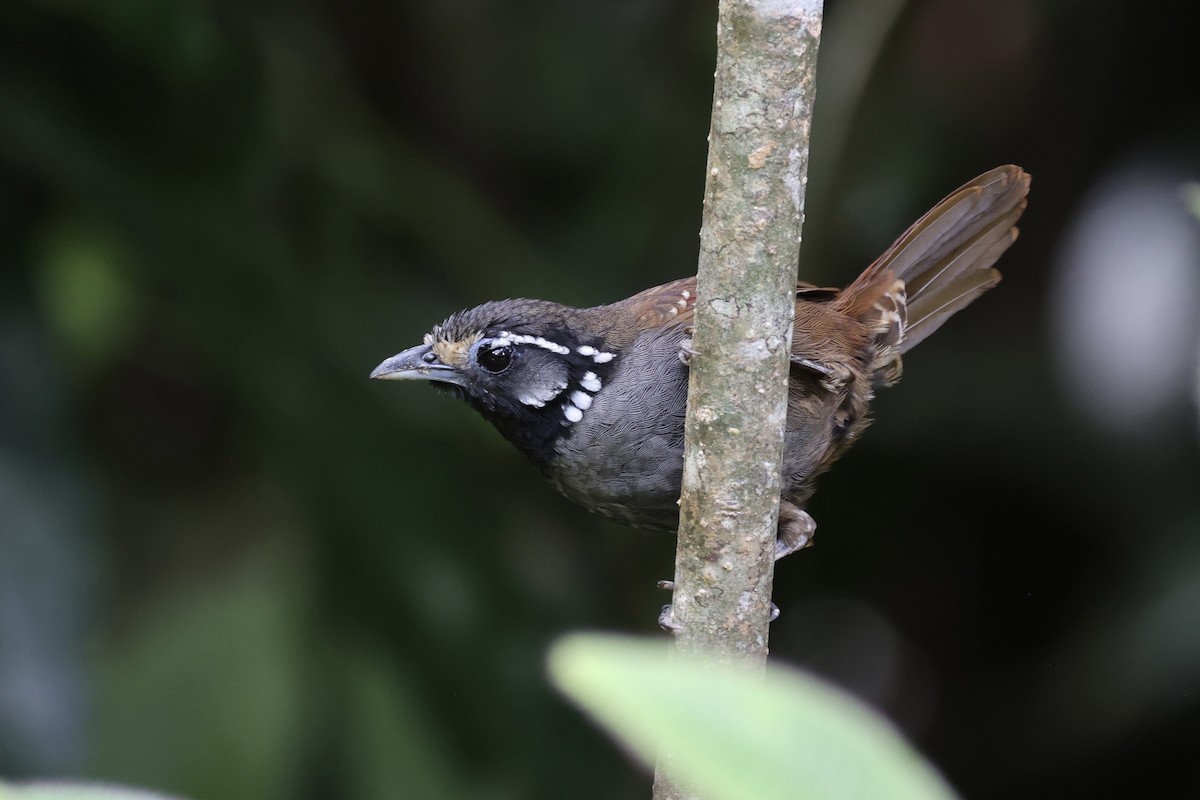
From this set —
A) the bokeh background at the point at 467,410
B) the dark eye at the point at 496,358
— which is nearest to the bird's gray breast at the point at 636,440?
the dark eye at the point at 496,358

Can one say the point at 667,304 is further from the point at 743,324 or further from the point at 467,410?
the point at 467,410

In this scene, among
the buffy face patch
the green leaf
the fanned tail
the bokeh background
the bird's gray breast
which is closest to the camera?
the green leaf

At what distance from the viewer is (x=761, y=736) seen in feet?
3.13

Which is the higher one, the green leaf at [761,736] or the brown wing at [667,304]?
the brown wing at [667,304]

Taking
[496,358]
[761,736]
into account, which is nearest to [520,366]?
[496,358]

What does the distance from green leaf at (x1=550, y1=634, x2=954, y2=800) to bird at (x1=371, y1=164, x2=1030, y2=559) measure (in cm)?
252

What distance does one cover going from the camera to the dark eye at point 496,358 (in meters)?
3.80

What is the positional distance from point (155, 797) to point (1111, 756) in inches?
175

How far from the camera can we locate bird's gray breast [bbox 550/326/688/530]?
3.52m

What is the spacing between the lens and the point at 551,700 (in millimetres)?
4551

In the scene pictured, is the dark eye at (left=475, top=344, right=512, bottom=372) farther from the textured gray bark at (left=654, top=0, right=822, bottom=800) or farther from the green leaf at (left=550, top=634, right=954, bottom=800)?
the green leaf at (left=550, top=634, right=954, bottom=800)

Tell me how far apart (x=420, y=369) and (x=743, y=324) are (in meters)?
1.66

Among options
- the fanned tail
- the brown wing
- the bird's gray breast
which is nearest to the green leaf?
the bird's gray breast

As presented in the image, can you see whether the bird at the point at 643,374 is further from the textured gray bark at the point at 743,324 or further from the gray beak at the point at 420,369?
the textured gray bark at the point at 743,324
